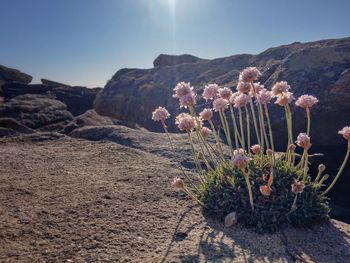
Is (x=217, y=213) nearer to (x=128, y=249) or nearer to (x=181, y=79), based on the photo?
(x=128, y=249)

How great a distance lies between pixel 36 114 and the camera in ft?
29.9

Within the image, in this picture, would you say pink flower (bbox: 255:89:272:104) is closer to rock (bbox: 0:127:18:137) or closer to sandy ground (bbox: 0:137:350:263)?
sandy ground (bbox: 0:137:350:263)

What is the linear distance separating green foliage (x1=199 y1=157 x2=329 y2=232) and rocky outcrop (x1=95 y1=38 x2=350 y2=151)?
1.91 metres

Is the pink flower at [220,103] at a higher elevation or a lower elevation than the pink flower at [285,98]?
lower

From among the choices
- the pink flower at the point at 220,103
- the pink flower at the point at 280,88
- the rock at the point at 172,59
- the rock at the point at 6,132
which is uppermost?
the rock at the point at 172,59

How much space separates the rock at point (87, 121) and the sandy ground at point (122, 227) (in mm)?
3190

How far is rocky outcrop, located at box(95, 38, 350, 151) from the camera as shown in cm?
484

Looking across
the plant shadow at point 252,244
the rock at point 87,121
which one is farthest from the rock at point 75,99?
the plant shadow at point 252,244

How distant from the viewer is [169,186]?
383 cm

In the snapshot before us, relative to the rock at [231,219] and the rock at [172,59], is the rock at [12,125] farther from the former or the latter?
the rock at [231,219]

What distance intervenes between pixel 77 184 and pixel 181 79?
5315mm

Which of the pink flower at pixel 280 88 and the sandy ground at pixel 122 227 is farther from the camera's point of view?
the pink flower at pixel 280 88

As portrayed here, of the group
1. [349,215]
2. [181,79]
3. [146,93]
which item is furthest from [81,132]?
[349,215]

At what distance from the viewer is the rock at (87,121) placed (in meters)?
7.55
